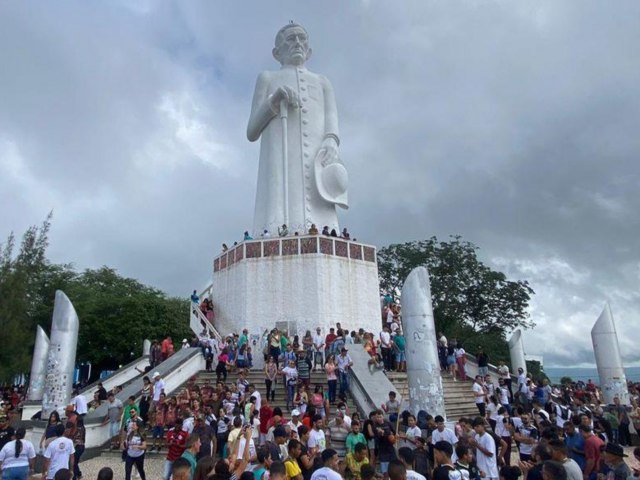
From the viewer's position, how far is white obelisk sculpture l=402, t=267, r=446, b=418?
10477 millimetres

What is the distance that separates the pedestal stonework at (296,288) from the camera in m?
19.9

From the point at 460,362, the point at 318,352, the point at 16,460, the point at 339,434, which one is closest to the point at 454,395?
the point at 460,362

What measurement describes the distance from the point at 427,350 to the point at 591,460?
14.0ft

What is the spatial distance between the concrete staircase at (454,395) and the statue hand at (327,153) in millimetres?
11314

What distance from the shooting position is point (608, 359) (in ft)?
52.2

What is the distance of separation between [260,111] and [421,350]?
17.1 m

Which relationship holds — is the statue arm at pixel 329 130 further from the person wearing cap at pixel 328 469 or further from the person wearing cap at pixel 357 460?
the person wearing cap at pixel 328 469

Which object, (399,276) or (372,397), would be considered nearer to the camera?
(372,397)

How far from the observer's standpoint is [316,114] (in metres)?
25.3

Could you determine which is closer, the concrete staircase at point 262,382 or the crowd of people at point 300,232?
the concrete staircase at point 262,382

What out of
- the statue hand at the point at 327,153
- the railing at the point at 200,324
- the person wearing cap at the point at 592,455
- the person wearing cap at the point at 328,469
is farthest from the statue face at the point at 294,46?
the person wearing cap at the point at 328,469

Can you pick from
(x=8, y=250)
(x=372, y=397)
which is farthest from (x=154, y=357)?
(x=372, y=397)

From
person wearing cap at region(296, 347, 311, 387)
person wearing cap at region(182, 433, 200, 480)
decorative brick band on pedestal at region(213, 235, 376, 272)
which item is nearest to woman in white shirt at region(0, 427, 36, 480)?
person wearing cap at region(182, 433, 200, 480)

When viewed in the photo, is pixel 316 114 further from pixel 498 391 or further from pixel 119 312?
pixel 119 312
